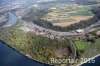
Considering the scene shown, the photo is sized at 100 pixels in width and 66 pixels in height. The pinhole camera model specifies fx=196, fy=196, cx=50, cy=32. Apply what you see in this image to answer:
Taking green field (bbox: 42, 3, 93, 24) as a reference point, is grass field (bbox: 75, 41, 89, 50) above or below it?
above

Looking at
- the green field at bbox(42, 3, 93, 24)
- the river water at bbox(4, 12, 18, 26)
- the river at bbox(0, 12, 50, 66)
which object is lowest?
the river water at bbox(4, 12, 18, 26)

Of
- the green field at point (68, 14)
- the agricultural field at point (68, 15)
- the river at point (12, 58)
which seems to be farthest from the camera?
the green field at point (68, 14)

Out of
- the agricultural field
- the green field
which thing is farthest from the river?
the green field

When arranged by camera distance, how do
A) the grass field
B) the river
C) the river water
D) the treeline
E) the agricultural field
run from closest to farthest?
the river
the treeline
the grass field
the agricultural field
the river water

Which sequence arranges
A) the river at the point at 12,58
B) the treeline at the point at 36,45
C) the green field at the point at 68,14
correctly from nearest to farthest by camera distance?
the river at the point at 12,58, the treeline at the point at 36,45, the green field at the point at 68,14

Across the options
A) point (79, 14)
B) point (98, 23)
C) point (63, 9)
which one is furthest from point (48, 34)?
point (63, 9)

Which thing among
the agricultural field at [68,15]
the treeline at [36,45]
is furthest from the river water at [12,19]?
the treeline at [36,45]

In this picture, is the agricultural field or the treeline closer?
the treeline

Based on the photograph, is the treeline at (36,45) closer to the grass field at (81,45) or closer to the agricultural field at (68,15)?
the grass field at (81,45)

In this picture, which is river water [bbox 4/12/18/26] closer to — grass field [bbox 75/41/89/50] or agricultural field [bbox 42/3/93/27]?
agricultural field [bbox 42/3/93/27]
